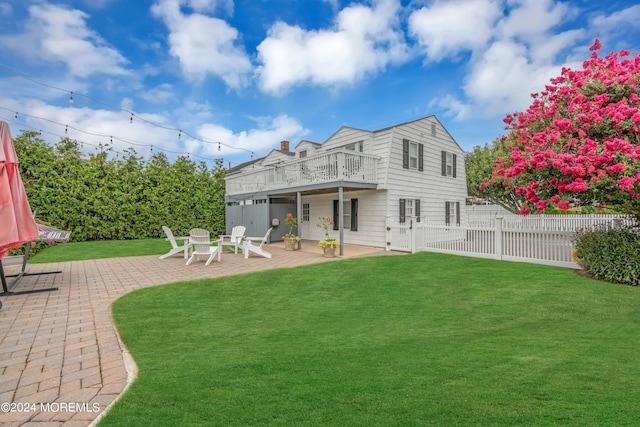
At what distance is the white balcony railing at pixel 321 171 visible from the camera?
13172 millimetres

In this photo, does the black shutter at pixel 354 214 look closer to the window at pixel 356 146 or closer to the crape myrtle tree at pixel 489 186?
the window at pixel 356 146

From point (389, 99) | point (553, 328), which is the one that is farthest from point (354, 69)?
point (553, 328)

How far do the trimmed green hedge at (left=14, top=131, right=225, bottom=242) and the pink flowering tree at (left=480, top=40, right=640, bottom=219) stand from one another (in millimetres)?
16763

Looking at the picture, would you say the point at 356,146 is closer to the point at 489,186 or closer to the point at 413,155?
the point at 413,155

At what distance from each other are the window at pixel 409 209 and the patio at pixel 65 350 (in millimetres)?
8584

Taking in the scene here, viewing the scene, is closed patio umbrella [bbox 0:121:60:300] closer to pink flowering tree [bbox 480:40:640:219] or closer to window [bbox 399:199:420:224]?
pink flowering tree [bbox 480:40:640:219]

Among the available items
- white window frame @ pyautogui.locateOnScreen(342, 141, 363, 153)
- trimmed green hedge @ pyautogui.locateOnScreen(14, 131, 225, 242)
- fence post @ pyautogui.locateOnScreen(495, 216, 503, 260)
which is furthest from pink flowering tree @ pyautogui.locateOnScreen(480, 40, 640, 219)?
trimmed green hedge @ pyautogui.locateOnScreen(14, 131, 225, 242)

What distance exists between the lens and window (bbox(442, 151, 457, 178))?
1697 cm

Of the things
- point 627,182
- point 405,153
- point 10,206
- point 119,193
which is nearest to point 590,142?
point 627,182

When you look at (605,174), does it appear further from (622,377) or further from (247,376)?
(247,376)

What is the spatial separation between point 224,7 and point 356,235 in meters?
10.8

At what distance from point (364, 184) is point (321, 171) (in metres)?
1.96

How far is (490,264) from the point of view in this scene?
9539 millimetres

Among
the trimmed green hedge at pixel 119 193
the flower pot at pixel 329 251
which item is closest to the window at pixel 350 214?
the flower pot at pixel 329 251
